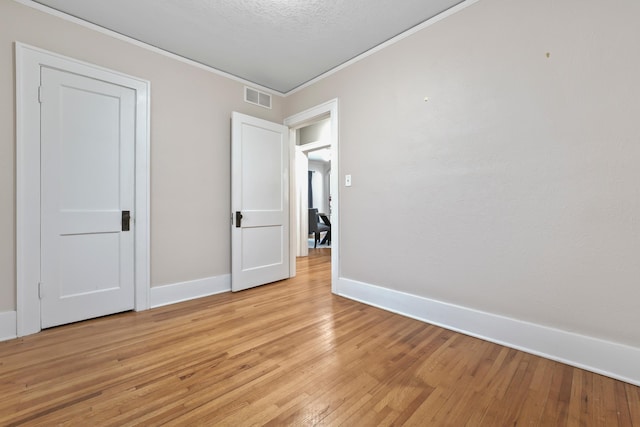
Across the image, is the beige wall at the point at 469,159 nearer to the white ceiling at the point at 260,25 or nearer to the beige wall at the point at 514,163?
the beige wall at the point at 514,163

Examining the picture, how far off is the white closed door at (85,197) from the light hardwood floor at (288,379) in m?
0.29

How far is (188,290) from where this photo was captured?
2.93 meters

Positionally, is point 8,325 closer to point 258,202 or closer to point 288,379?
point 288,379

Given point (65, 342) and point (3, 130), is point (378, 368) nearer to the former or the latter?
point (65, 342)

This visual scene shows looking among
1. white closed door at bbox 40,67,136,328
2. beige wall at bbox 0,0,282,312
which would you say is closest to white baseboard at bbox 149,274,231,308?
beige wall at bbox 0,0,282,312

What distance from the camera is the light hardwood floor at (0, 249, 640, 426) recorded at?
4.17ft

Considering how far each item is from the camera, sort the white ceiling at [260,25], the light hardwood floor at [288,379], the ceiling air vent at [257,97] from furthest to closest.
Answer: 1. the ceiling air vent at [257,97]
2. the white ceiling at [260,25]
3. the light hardwood floor at [288,379]

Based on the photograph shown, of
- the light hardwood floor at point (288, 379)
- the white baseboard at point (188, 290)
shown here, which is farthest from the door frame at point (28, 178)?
the white baseboard at point (188, 290)

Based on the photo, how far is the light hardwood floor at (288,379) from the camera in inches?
50.1

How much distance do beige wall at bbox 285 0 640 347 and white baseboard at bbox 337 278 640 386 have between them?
0.06 m

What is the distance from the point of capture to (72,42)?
2.29 m

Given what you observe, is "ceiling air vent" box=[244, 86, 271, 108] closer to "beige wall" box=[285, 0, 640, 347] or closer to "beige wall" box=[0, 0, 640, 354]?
"beige wall" box=[0, 0, 640, 354]

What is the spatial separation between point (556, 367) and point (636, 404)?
0.34 meters

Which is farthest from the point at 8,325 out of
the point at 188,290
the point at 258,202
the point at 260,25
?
the point at 260,25
